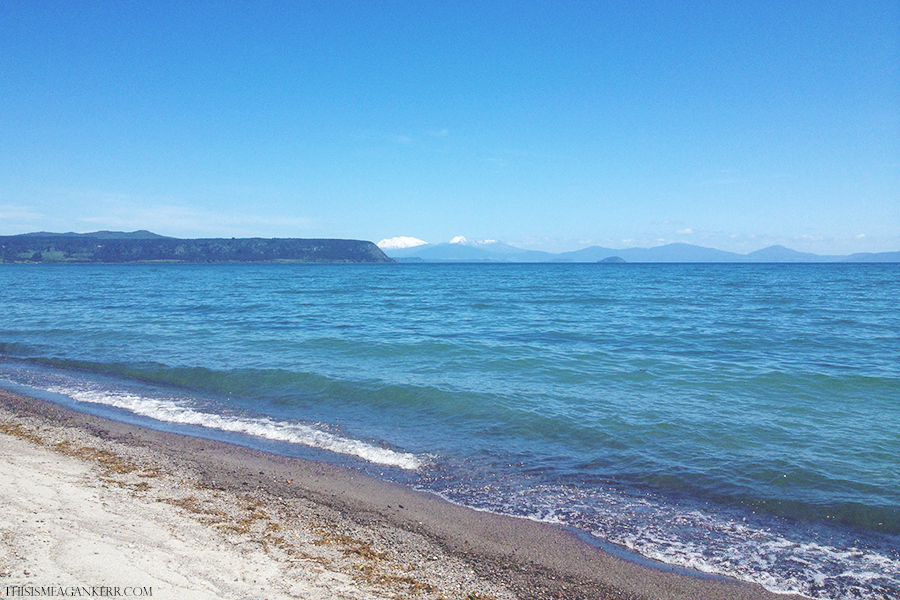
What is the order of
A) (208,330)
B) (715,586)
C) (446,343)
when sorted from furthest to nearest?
(208,330) → (446,343) → (715,586)

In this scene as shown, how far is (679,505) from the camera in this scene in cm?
837

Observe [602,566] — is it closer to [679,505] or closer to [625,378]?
[679,505]

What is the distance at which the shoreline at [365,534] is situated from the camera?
5.79 m

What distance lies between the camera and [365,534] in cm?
686

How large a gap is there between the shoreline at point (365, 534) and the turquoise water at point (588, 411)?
0.58m

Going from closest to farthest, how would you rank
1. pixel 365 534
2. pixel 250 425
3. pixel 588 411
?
pixel 365 534 → pixel 250 425 → pixel 588 411

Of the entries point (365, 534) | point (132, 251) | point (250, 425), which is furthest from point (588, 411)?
point (132, 251)

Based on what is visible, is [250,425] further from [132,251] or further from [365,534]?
[132,251]

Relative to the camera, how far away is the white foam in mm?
10349

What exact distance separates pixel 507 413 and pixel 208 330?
1953 cm

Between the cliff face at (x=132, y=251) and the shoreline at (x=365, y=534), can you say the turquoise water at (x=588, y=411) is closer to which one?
the shoreline at (x=365, y=534)

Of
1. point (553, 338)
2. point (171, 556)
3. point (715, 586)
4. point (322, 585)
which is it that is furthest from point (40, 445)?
point (553, 338)

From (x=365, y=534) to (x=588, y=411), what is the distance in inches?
303

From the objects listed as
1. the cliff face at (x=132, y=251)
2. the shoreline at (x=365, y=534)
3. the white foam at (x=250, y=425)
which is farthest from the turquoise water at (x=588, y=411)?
the cliff face at (x=132, y=251)
